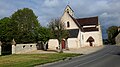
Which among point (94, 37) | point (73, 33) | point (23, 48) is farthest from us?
point (94, 37)

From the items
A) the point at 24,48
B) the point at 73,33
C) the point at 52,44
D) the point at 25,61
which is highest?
the point at 73,33

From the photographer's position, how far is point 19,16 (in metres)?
76.2

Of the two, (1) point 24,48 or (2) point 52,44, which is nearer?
(1) point 24,48

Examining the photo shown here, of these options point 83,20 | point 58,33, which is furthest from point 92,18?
point 58,33

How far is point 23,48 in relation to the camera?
46531 mm

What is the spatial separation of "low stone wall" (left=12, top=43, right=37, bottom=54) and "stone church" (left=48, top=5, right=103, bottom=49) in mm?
11319

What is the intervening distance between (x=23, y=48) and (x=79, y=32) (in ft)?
79.7

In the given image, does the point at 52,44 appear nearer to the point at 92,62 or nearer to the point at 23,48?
the point at 23,48

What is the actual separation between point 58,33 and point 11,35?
2451cm

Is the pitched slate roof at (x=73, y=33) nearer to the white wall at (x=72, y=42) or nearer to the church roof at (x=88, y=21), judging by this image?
the white wall at (x=72, y=42)

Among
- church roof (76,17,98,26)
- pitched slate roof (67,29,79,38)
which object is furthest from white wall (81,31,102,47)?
pitched slate roof (67,29,79,38)

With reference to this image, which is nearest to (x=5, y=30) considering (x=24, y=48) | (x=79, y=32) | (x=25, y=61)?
(x=79, y=32)

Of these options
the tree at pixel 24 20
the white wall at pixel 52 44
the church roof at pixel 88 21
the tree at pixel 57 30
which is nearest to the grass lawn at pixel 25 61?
the tree at pixel 57 30

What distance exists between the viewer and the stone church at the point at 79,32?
62.3m
